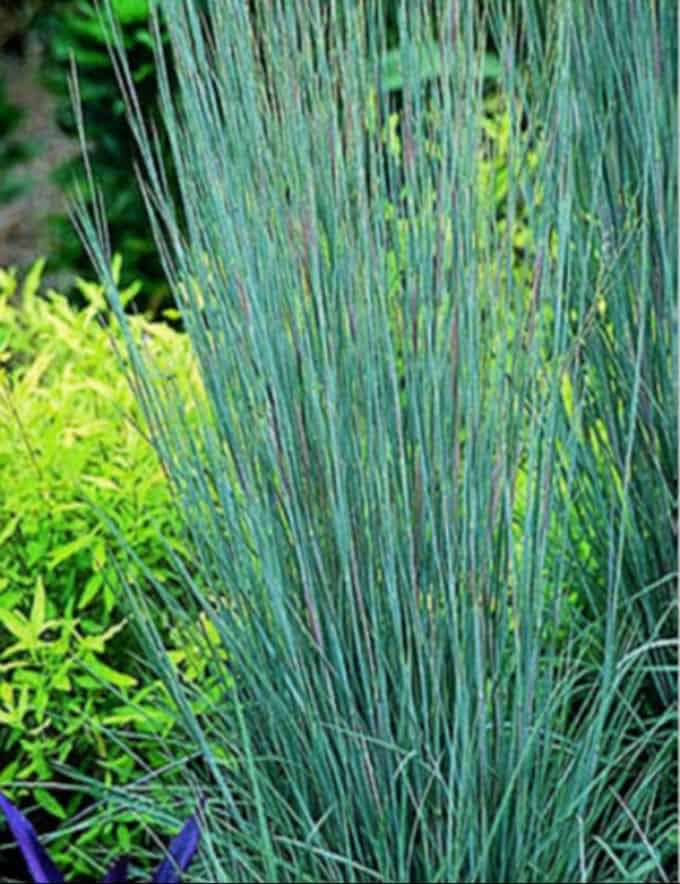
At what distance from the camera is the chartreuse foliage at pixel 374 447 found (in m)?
1.92

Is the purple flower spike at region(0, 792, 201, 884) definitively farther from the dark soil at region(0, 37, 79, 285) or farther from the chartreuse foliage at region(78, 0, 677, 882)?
the dark soil at region(0, 37, 79, 285)

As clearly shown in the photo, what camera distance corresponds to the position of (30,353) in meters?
3.29

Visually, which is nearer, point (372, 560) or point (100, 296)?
point (372, 560)

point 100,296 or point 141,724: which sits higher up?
point 100,296

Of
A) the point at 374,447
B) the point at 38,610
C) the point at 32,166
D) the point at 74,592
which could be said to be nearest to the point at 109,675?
the point at 38,610

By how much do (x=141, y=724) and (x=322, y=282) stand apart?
0.86 m

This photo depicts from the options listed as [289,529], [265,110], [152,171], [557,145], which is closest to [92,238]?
[152,171]

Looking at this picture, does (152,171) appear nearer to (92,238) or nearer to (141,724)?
(92,238)

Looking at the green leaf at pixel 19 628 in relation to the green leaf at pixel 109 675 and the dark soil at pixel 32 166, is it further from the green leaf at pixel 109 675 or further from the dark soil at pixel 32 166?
the dark soil at pixel 32 166

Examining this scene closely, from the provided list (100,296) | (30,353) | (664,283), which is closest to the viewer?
(664,283)

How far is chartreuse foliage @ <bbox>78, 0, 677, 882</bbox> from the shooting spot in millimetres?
1921

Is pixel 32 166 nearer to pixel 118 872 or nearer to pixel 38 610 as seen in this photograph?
pixel 38 610

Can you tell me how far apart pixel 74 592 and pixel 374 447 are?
90cm

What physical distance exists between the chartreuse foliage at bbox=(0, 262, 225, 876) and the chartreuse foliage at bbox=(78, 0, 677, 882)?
13.5 inches
